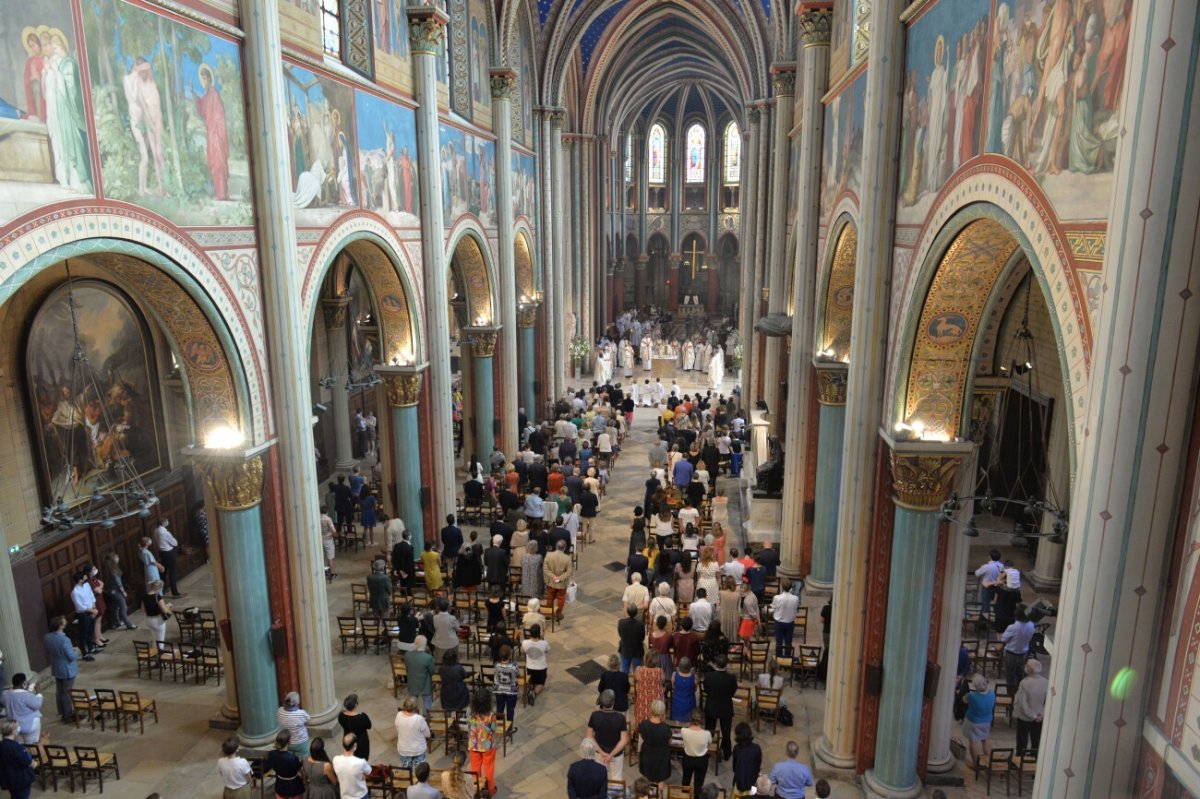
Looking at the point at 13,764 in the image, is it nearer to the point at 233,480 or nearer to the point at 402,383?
the point at 233,480

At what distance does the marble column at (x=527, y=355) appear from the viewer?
949 inches

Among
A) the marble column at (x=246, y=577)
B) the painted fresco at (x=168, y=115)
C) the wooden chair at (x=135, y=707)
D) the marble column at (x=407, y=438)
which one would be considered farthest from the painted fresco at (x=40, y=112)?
the marble column at (x=407, y=438)

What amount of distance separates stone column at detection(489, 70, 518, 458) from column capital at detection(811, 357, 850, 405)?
32.2 ft

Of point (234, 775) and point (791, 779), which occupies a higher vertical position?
point (791, 779)

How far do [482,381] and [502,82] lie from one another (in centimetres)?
719

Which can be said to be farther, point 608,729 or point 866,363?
point 866,363

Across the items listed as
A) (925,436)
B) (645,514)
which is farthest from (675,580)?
(925,436)

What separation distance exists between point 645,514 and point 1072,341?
12643mm

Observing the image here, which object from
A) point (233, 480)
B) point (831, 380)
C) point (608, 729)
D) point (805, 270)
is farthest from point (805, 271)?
point (233, 480)

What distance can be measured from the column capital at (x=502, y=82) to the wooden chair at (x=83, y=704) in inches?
596

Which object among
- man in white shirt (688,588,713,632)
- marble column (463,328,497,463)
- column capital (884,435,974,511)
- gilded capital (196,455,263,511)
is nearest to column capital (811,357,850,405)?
man in white shirt (688,588,713,632)

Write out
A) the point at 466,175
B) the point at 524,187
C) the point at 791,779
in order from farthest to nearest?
the point at 524,187 → the point at 466,175 → the point at 791,779

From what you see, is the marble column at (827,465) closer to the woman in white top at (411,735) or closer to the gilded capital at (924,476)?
the gilded capital at (924,476)

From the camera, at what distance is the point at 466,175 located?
18047mm
